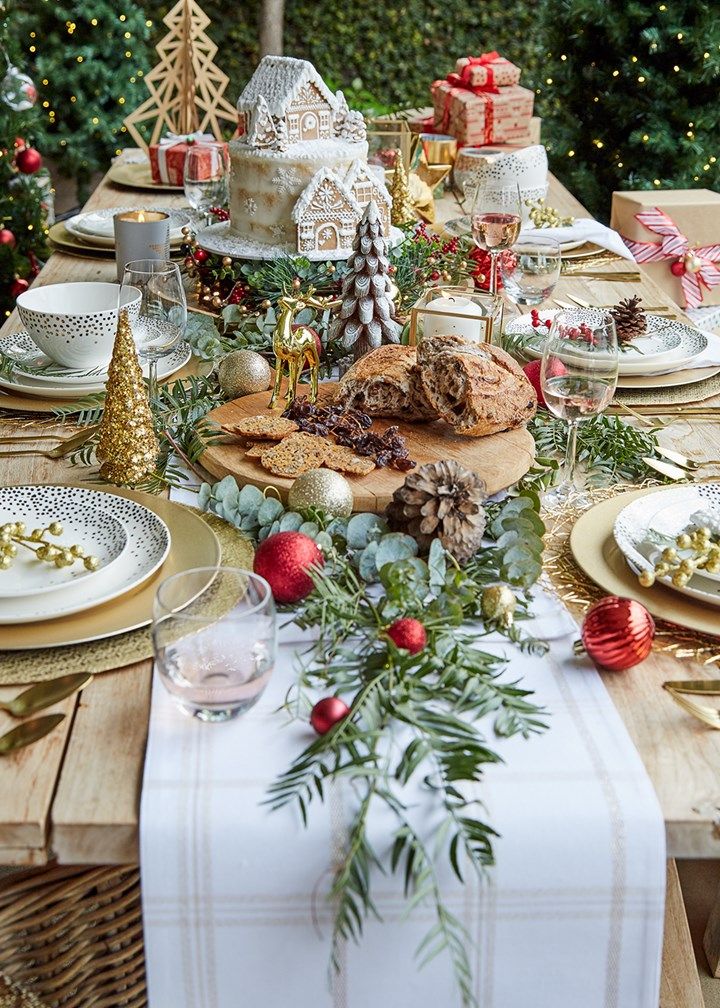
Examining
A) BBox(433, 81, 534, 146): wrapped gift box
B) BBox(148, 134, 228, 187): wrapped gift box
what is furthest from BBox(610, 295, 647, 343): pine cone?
BBox(433, 81, 534, 146): wrapped gift box

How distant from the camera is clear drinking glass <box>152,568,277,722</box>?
0.88m

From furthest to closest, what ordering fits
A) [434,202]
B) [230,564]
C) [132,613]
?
[434,202]
[230,564]
[132,613]

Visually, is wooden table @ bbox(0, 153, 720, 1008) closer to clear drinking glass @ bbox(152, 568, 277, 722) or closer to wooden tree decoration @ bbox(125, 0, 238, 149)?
clear drinking glass @ bbox(152, 568, 277, 722)

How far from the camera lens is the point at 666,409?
1.63 metres

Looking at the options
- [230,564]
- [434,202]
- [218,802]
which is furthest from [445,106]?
[218,802]

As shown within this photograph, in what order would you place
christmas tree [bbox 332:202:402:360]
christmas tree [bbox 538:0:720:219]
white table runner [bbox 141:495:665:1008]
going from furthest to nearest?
1. christmas tree [bbox 538:0:720:219]
2. christmas tree [bbox 332:202:402:360]
3. white table runner [bbox 141:495:665:1008]

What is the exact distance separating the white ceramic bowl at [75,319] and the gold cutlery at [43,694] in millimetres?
700

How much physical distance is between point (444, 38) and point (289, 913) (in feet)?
21.9

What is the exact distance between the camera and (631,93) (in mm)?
4535

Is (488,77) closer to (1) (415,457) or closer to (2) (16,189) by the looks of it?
(2) (16,189)

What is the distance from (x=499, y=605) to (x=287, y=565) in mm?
205

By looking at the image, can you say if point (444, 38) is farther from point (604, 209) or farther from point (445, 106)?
point (445, 106)

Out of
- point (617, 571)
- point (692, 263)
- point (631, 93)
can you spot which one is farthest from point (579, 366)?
point (631, 93)

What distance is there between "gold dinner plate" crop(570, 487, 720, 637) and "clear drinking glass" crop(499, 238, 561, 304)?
69 centimetres
